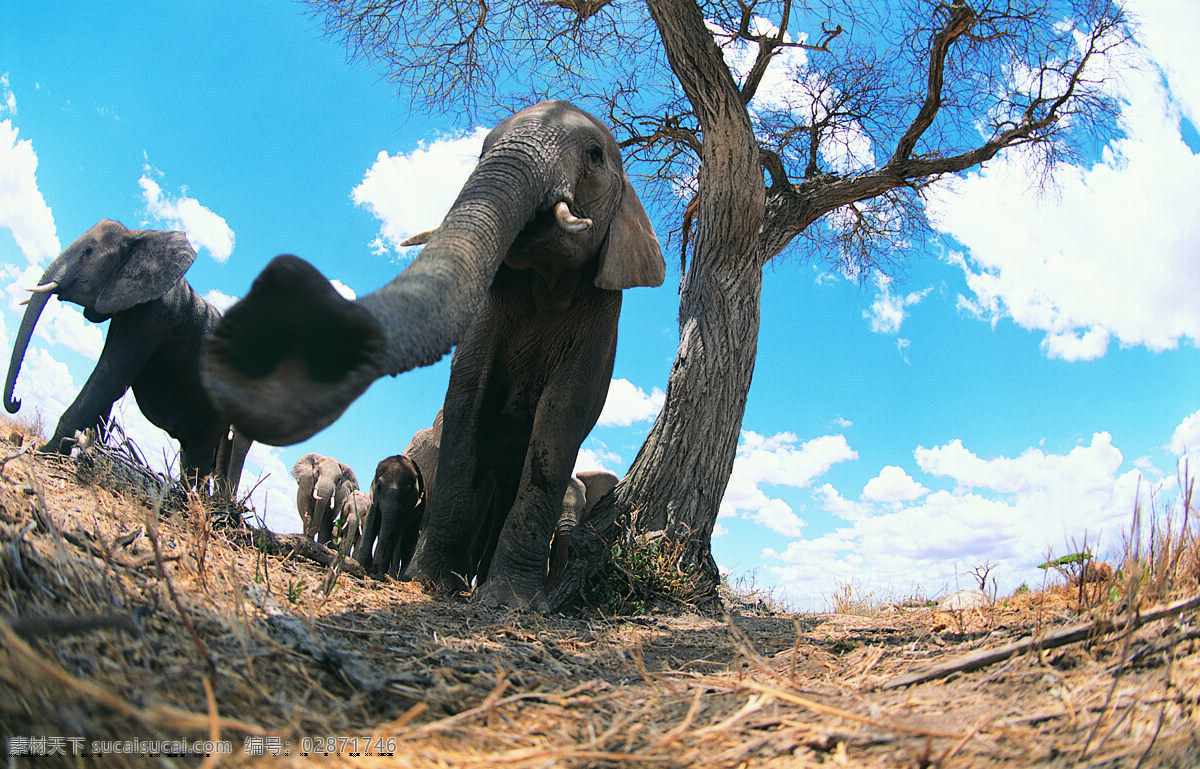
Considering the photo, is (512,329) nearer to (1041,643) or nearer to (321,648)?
(321,648)

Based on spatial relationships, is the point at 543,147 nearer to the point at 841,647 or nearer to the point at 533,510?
the point at 533,510

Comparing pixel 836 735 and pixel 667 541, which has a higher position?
pixel 667 541

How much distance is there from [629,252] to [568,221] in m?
0.82

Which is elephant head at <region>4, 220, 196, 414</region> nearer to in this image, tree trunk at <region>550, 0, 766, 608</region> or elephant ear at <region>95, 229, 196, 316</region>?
elephant ear at <region>95, 229, 196, 316</region>

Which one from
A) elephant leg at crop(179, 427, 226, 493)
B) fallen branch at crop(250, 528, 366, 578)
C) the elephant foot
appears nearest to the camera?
fallen branch at crop(250, 528, 366, 578)

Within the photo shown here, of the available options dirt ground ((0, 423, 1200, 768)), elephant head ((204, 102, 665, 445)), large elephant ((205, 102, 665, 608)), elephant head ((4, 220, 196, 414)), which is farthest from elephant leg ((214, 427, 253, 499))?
dirt ground ((0, 423, 1200, 768))

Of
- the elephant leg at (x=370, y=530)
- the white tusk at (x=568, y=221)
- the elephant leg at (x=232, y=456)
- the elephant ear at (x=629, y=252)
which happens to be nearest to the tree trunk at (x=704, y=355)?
the elephant ear at (x=629, y=252)

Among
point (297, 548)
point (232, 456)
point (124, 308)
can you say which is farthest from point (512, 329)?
point (232, 456)

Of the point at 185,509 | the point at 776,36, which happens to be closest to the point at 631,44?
the point at 776,36

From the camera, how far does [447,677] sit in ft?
6.70

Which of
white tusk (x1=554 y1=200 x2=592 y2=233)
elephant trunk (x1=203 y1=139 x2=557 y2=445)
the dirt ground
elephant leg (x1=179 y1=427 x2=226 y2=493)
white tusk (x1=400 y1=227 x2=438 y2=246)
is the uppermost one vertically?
white tusk (x1=400 y1=227 x2=438 y2=246)

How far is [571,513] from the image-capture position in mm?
7258

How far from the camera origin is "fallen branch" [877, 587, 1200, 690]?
212 centimetres

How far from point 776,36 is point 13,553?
32.0 ft
